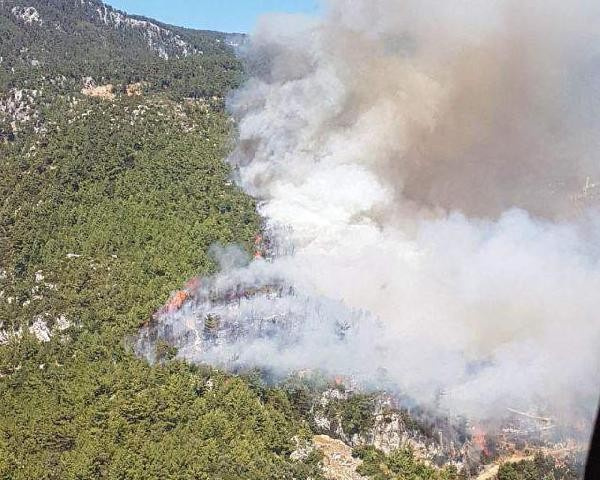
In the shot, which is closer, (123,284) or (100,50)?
(123,284)

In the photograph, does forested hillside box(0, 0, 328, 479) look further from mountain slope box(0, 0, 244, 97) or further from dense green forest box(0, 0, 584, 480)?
mountain slope box(0, 0, 244, 97)

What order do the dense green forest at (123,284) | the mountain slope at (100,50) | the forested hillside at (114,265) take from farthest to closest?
the mountain slope at (100,50)
the forested hillside at (114,265)
the dense green forest at (123,284)

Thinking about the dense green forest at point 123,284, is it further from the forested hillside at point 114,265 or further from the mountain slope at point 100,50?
the mountain slope at point 100,50

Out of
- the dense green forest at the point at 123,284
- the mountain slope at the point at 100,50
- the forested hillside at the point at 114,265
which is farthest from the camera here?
the mountain slope at the point at 100,50

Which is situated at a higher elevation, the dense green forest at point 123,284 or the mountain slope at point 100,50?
the mountain slope at point 100,50

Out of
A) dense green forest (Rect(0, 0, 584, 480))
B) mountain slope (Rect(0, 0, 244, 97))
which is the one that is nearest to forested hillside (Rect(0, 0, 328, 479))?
dense green forest (Rect(0, 0, 584, 480))

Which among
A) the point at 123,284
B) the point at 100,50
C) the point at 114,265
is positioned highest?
the point at 100,50

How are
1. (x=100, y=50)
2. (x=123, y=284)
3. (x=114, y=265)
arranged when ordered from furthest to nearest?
(x=100, y=50)
(x=114, y=265)
(x=123, y=284)

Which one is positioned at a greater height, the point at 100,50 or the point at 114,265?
the point at 100,50

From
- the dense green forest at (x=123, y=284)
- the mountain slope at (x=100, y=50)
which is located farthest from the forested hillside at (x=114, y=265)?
the mountain slope at (x=100, y=50)

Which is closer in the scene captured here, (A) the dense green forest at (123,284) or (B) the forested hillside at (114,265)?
(A) the dense green forest at (123,284)

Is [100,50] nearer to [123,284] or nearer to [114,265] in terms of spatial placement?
[114,265]

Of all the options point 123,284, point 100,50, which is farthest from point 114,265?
point 100,50
